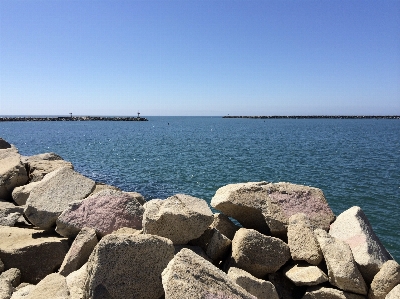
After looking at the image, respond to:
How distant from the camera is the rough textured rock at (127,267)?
13.2 feet

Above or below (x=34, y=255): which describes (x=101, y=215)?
above

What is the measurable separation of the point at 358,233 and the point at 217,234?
236cm

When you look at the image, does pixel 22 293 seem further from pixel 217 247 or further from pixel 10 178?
pixel 10 178

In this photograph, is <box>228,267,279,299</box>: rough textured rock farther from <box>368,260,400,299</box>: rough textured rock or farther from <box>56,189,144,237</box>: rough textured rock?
<box>56,189,144,237</box>: rough textured rock

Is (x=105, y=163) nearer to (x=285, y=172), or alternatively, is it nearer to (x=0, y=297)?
(x=285, y=172)

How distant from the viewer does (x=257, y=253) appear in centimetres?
530

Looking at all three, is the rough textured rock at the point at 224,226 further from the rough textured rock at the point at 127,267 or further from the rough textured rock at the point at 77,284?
the rough textured rock at the point at 77,284

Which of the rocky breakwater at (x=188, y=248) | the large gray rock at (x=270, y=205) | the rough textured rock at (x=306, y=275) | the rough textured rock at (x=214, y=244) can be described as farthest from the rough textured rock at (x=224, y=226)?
the rough textured rock at (x=306, y=275)

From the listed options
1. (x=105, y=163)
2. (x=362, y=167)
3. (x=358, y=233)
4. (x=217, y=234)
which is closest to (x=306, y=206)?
(x=358, y=233)

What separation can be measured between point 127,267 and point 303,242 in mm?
2881

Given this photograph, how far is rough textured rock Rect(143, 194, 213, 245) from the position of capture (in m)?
5.08

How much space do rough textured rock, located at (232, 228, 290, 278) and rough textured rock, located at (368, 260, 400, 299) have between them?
4.14ft

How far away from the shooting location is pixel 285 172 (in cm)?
2166

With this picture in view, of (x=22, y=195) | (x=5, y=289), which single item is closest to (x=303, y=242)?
(x=5, y=289)
